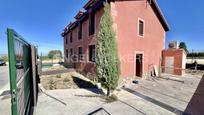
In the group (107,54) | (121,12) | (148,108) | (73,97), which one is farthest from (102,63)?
(121,12)

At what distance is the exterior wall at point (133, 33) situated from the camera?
27.1 feet

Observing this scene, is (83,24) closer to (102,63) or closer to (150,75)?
(102,63)

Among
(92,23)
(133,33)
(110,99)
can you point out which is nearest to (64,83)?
(110,99)

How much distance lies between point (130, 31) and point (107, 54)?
418 cm

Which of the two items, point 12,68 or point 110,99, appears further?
point 110,99

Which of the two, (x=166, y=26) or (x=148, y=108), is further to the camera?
(x=166, y=26)

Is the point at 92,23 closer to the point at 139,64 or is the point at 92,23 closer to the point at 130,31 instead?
the point at 130,31

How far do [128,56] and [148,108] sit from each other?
4.83 m

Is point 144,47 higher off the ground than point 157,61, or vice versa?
point 144,47

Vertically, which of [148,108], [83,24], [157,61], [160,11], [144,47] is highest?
[160,11]

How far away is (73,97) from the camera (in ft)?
18.6

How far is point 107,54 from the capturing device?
227 inches

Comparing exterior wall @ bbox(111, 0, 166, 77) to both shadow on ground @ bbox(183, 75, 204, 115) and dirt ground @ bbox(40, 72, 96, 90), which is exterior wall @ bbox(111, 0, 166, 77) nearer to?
dirt ground @ bbox(40, 72, 96, 90)

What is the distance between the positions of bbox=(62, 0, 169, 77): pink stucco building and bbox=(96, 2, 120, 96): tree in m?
2.10
